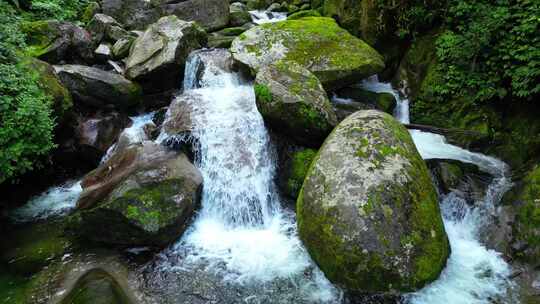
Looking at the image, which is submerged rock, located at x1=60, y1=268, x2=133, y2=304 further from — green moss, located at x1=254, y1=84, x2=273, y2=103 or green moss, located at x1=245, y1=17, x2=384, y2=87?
green moss, located at x1=245, y1=17, x2=384, y2=87

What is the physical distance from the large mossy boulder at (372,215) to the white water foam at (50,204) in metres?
4.74

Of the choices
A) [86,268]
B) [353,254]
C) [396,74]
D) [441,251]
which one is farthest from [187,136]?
[396,74]

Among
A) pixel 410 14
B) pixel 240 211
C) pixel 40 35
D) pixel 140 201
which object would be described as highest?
pixel 410 14

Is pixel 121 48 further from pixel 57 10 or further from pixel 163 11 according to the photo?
pixel 163 11

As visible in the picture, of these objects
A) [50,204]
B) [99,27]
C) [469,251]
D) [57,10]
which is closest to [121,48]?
[99,27]

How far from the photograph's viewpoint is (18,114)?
5.64 meters

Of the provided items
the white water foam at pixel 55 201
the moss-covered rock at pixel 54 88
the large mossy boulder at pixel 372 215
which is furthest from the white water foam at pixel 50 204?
the large mossy boulder at pixel 372 215

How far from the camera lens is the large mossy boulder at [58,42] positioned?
8718mm

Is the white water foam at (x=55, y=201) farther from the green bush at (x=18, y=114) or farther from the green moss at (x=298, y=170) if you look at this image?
the green moss at (x=298, y=170)

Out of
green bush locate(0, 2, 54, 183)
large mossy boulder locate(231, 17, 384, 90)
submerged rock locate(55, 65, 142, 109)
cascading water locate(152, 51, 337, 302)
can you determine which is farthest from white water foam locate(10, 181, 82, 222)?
large mossy boulder locate(231, 17, 384, 90)

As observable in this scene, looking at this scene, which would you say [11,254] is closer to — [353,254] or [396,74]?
[353,254]

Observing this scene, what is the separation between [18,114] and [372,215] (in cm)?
572

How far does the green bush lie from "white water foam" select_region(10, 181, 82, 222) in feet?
3.49

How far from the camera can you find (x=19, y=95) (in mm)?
5906
